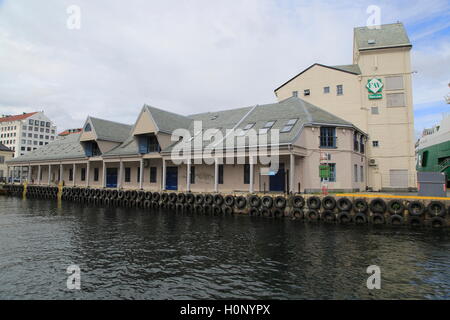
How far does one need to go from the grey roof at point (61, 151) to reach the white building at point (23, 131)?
7629 cm

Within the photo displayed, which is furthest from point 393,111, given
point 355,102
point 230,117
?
point 230,117

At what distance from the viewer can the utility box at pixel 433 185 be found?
1749cm

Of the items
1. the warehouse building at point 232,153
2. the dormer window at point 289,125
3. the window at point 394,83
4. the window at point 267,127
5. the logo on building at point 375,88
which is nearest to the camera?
the dormer window at point 289,125

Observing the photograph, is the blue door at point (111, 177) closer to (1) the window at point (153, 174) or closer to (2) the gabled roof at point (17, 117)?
(1) the window at point (153, 174)

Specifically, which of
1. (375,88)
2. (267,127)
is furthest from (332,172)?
(375,88)

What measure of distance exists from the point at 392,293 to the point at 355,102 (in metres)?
28.9

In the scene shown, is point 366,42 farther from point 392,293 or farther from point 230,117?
point 392,293

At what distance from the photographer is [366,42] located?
111ft

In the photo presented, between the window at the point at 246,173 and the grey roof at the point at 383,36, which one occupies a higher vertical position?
the grey roof at the point at 383,36

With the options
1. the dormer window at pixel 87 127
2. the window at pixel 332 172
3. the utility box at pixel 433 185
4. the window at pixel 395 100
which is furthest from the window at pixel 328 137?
the dormer window at pixel 87 127

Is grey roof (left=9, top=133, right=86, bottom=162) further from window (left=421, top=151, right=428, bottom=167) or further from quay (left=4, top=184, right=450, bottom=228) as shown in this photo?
window (left=421, top=151, right=428, bottom=167)

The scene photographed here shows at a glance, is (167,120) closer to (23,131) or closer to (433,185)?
(433,185)

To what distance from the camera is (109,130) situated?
37906 mm

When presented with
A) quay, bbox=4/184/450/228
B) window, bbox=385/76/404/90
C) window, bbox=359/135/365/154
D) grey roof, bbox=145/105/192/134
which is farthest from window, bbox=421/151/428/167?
grey roof, bbox=145/105/192/134
